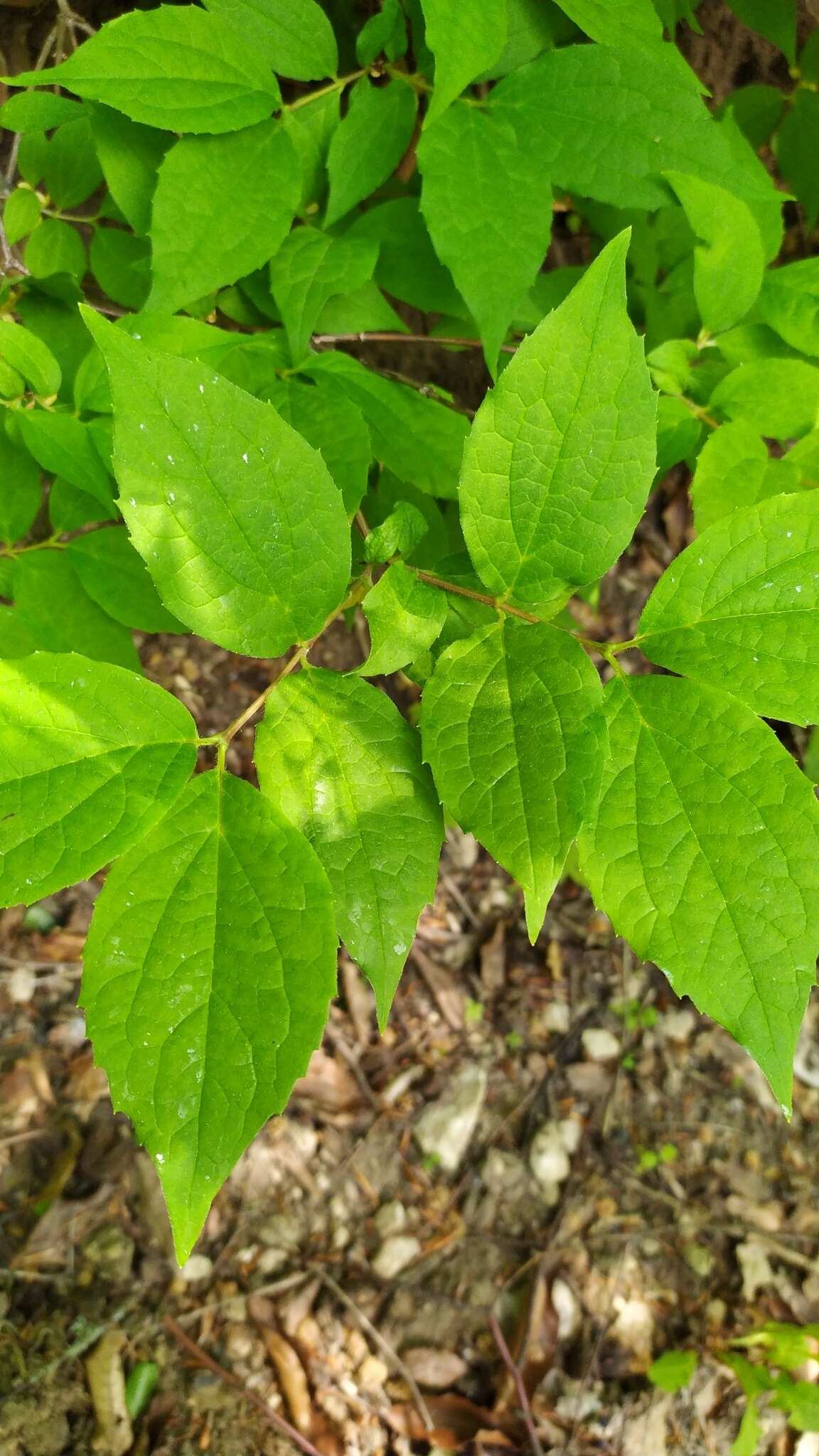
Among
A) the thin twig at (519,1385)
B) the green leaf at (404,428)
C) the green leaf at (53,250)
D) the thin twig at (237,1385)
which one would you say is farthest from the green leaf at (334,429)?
the thin twig at (519,1385)

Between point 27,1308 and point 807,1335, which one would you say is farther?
point 807,1335

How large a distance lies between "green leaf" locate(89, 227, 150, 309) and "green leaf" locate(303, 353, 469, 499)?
39 cm

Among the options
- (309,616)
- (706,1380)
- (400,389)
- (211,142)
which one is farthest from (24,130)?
(706,1380)

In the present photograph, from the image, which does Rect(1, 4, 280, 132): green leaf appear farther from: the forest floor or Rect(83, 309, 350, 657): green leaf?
the forest floor

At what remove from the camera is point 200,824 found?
3.29 feet

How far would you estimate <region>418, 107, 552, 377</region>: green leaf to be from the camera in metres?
1.26

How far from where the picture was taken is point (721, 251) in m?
1.36

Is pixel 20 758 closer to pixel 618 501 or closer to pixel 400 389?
pixel 618 501

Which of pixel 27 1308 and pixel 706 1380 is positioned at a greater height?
pixel 27 1308

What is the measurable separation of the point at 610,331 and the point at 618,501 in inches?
6.6

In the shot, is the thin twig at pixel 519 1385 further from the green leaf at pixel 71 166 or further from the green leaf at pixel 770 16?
the green leaf at pixel 770 16

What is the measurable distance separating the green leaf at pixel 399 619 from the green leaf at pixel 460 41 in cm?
62

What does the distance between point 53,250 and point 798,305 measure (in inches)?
47.2

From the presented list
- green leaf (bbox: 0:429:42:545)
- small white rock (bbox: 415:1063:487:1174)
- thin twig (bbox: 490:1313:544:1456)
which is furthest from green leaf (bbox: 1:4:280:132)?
thin twig (bbox: 490:1313:544:1456)
